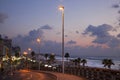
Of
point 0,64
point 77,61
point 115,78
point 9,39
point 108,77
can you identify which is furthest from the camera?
point 9,39

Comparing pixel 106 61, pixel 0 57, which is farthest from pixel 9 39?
pixel 106 61

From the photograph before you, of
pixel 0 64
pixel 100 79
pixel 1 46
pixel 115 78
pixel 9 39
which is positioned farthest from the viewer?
pixel 9 39

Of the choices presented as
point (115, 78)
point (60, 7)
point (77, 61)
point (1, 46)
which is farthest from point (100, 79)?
point (77, 61)

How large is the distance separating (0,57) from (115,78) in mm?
84167

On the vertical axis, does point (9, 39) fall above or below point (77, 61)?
above

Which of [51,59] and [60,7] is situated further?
[51,59]

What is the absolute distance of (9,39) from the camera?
169 metres

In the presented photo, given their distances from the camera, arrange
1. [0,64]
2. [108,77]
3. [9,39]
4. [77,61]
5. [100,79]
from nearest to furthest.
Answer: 1. [108,77]
2. [100,79]
3. [0,64]
4. [77,61]
5. [9,39]

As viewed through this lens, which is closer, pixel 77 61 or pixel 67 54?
pixel 77 61

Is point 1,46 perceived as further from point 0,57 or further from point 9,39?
point 9,39

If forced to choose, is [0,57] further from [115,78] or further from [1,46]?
[115,78]

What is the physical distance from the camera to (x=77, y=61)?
132 meters

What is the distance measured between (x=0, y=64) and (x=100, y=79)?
73728 mm

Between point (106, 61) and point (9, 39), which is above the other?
point (9, 39)
